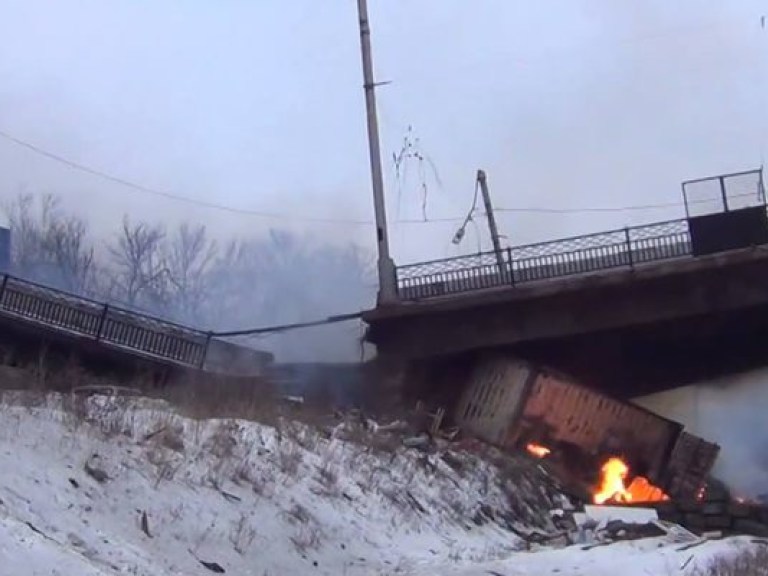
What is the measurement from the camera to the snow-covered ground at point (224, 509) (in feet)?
34.4

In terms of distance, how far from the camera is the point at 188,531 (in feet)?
38.9

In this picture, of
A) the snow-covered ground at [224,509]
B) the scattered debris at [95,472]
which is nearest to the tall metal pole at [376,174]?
the snow-covered ground at [224,509]

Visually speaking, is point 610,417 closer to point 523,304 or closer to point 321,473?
point 523,304

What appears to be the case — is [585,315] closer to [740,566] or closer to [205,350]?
[205,350]

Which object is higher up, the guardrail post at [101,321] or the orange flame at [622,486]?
the guardrail post at [101,321]

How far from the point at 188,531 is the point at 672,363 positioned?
1900 cm

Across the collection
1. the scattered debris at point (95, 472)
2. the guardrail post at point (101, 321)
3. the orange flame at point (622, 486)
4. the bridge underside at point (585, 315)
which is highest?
the guardrail post at point (101, 321)

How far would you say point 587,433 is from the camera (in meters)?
25.3

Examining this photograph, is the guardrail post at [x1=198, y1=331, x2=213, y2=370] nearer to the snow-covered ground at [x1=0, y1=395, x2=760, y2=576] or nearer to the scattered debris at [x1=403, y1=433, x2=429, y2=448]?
the scattered debris at [x1=403, y1=433, x2=429, y2=448]

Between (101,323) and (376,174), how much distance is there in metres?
7.31

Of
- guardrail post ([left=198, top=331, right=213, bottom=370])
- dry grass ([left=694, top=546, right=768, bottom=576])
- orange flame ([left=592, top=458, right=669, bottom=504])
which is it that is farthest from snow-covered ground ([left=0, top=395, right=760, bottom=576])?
guardrail post ([left=198, top=331, right=213, bottom=370])

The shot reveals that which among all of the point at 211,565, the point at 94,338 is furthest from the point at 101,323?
the point at 211,565

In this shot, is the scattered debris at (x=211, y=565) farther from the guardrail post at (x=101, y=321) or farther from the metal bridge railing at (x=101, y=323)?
the guardrail post at (x=101, y=321)

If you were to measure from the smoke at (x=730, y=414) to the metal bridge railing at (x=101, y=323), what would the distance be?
10767mm
